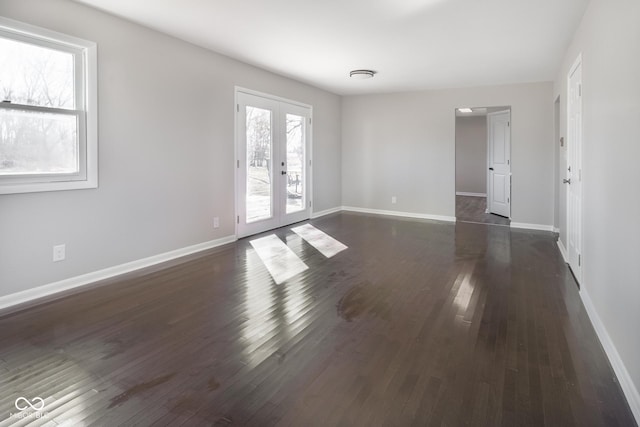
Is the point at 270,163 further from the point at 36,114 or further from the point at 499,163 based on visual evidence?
the point at 499,163

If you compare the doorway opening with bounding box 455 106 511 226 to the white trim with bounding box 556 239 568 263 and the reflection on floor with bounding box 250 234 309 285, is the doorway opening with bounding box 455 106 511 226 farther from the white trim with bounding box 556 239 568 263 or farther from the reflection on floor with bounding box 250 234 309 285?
the reflection on floor with bounding box 250 234 309 285

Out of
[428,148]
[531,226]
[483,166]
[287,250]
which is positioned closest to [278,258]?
[287,250]

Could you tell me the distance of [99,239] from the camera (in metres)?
3.68

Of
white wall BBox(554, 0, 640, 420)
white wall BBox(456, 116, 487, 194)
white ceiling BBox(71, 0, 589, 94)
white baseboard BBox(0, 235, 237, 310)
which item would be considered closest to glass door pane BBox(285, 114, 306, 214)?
white ceiling BBox(71, 0, 589, 94)

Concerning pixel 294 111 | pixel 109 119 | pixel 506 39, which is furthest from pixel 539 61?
pixel 109 119

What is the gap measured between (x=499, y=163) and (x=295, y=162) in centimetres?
424

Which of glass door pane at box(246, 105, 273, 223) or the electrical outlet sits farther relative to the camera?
glass door pane at box(246, 105, 273, 223)

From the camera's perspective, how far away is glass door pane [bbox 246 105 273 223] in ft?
18.7

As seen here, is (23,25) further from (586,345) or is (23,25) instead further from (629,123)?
(586,345)

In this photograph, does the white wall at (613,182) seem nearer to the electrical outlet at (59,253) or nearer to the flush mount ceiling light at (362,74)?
the flush mount ceiling light at (362,74)

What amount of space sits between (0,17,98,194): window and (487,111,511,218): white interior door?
678cm

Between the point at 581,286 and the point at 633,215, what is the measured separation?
1756 millimetres

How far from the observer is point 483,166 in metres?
11.6

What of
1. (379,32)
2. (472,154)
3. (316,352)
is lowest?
(316,352)
